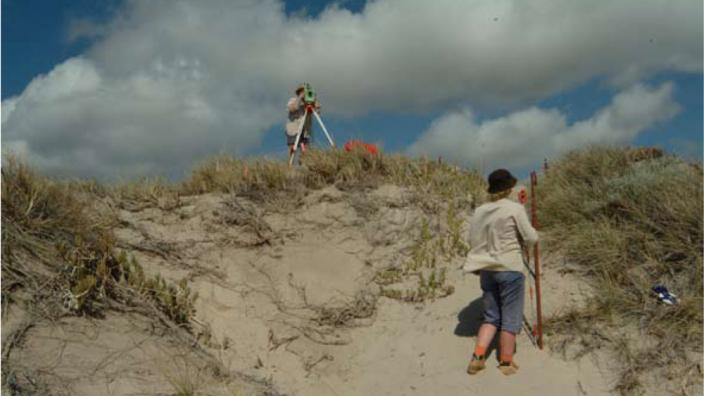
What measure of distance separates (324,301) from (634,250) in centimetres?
377

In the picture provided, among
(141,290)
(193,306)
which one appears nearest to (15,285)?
(141,290)

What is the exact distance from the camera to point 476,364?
597cm

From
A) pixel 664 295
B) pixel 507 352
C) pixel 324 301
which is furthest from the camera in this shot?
pixel 324 301

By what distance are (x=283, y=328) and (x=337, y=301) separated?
0.83 m

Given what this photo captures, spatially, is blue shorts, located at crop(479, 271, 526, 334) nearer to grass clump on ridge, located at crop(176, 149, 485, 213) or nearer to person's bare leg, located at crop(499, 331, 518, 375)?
person's bare leg, located at crop(499, 331, 518, 375)

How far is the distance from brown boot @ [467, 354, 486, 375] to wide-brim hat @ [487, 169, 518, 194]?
5.49ft

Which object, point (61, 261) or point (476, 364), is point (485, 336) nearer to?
point (476, 364)

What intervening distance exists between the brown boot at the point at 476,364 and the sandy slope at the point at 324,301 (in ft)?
0.29

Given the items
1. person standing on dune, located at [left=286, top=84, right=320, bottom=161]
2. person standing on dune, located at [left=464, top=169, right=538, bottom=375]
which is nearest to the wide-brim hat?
person standing on dune, located at [left=464, top=169, right=538, bottom=375]

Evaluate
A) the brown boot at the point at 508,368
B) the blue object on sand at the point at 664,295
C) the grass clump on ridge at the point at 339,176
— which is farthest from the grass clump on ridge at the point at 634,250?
the grass clump on ridge at the point at 339,176

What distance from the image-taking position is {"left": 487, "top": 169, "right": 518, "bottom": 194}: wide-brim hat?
18.9 ft

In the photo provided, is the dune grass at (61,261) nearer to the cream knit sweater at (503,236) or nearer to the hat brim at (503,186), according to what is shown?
the cream knit sweater at (503,236)

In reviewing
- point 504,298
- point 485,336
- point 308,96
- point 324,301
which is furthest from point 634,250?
point 308,96

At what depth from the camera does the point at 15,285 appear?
17.9 feet
